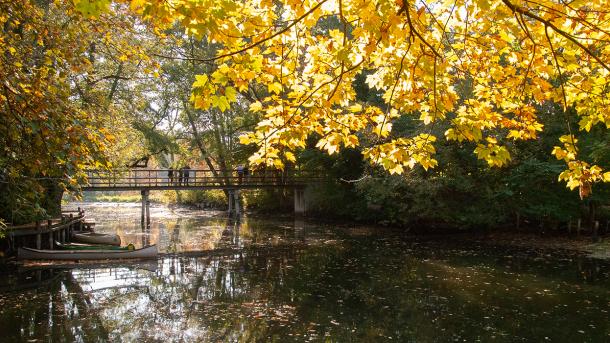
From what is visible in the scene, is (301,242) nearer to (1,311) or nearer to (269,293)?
(269,293)

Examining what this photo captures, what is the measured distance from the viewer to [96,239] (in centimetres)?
1820

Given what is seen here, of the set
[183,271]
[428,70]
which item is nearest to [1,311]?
[183,271]

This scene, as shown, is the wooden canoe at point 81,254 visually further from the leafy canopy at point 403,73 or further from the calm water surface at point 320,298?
the leafy canopy at point 403,73

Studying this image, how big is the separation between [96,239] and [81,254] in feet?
11.5

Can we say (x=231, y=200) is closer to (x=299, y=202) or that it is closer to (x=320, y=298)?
(x=299, y=202)

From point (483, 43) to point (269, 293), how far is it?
827 cm

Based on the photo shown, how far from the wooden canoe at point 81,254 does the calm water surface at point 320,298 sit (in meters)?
0.67

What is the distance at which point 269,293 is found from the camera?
35.7ft

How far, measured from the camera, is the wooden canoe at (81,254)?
47.9 ft

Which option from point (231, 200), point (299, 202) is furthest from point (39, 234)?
point (299, 202)

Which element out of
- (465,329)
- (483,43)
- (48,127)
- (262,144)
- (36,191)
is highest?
(483,43)

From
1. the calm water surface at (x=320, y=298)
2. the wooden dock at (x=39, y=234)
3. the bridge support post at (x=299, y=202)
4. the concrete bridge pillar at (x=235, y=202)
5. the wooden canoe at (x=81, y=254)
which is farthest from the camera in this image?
the bridge support post at (x=299, y=202)

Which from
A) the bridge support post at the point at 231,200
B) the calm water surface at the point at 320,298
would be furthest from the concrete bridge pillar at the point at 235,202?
the calm water surface at the point at 320,298

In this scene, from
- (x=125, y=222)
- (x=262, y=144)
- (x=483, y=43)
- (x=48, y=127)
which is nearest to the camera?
(x=262, y=144)
